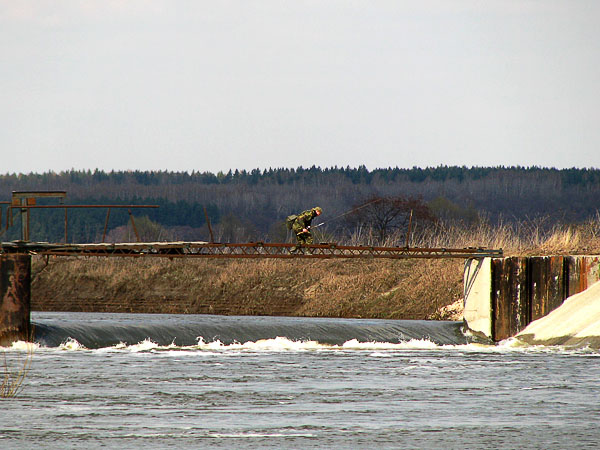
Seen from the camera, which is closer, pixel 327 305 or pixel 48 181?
pixel 327 305

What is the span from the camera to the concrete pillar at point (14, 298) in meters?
37.2

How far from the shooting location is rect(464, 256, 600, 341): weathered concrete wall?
4078cm

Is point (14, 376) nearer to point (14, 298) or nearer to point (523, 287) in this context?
point (14, 298)

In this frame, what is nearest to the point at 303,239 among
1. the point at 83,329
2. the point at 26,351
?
the point at 83,329

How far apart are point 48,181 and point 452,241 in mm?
144689

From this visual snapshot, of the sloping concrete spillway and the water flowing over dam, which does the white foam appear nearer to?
the water flowing over dam

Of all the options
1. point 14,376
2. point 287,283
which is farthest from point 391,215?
point 14,376

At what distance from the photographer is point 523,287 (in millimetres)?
41844

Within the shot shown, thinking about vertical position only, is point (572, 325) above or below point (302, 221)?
below

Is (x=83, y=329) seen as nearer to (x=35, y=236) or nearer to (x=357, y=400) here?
(x=357, y=400)

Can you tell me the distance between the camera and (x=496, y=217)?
6816 inches

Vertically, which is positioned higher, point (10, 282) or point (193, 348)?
point (10, 282)

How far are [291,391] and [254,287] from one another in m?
41.4

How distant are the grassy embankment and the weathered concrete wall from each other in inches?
412
